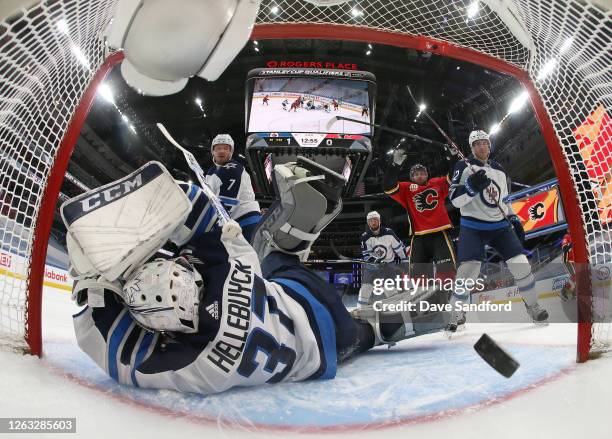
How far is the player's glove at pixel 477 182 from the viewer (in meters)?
2.04

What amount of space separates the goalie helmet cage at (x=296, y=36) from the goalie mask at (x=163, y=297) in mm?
428

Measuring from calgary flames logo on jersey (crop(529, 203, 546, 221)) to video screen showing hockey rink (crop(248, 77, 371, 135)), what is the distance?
2213mm

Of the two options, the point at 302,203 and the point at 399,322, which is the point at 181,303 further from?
the point at 399,322

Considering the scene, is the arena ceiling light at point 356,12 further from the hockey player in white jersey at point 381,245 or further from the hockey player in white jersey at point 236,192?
the hockey player in white jersey at point 381,245

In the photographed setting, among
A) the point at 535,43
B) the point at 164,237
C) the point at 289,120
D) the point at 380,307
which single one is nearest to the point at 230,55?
the point at 164,237

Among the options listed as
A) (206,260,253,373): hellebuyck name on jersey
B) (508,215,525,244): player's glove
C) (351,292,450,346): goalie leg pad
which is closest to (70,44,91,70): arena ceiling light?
(206,260,253,373): hellebuyck name on jersey

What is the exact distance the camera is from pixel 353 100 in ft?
16.2

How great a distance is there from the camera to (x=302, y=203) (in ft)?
3.83

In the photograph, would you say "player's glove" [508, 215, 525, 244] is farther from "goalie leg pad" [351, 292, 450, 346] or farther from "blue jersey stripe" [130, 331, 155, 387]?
"blue jersey stripe" [130, 331, 155, 387]

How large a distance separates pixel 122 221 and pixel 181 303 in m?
0.20

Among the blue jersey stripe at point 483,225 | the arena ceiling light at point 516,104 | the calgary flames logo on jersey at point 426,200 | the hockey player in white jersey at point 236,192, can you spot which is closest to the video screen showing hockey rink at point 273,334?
the blue jersey stripe at point 483,225

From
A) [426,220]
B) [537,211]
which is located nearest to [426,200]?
[426,220]

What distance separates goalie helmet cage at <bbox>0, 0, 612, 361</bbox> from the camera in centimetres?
94

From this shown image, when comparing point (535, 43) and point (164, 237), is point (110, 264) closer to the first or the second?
point (164, 237)
